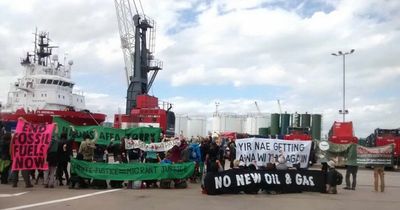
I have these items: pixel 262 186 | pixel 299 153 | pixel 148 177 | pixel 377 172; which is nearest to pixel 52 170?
pixel 148 177

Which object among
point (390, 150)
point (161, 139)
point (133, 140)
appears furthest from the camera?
point (390, 150)

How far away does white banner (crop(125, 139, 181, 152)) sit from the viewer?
1983 centimetres

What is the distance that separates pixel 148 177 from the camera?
16469 mm

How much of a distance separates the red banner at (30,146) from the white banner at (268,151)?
6591 mm

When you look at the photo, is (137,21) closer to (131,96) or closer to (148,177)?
(131,96)

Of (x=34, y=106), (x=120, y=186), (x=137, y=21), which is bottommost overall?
(x=120, y=186)

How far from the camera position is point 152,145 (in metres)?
20.5

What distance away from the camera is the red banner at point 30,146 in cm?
1561

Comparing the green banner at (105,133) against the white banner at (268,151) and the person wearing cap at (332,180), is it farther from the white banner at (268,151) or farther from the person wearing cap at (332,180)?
the person wearing cap at (332,180)

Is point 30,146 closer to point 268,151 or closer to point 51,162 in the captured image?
point 51,162

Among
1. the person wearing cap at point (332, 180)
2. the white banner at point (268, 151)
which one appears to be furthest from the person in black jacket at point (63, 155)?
the person wearing cap at point (332, 180)

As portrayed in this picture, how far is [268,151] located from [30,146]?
8086 mm

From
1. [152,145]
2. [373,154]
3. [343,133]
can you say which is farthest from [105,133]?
[343,133]

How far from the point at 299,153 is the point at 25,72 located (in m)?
41.7
